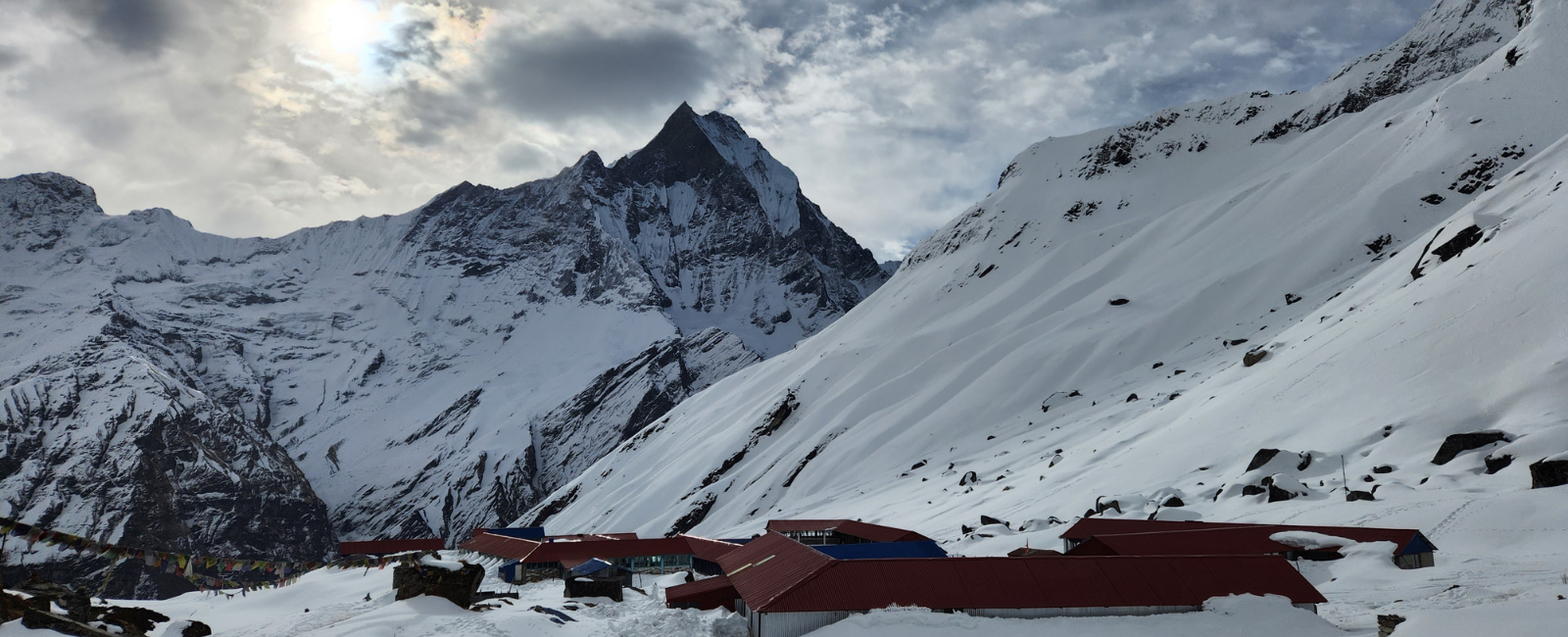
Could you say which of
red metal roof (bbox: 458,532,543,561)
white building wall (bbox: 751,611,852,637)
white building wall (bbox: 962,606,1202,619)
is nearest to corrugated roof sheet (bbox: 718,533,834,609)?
white building wall (bbox: 751,611,852,637)

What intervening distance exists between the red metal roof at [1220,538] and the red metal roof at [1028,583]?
10.3 feet

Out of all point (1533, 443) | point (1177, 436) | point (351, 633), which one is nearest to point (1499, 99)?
point (1177, 436)

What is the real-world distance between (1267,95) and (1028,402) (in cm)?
9608

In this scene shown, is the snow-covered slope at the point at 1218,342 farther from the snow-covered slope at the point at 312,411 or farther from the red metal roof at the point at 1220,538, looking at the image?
the snow-covered slope at the point at 312,411

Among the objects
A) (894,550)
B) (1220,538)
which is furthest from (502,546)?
(1220,538)

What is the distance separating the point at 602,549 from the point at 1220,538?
36.1 metres

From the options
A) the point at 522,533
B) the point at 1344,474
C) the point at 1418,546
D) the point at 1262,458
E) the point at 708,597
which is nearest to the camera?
the point at 1418,546

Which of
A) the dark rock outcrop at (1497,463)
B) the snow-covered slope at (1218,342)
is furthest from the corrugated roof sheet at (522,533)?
the dark rock outcrop at (1497,463)

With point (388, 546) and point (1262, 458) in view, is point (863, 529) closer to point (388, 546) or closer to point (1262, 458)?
point (1262, 458)

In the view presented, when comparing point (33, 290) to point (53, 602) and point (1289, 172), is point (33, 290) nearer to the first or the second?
point (53, 602)

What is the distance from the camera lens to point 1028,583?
76.5 feet

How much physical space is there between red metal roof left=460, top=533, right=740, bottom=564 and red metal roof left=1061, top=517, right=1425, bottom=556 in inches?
854

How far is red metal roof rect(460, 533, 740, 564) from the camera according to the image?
159 feet

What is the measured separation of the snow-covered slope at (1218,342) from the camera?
3591 cm
